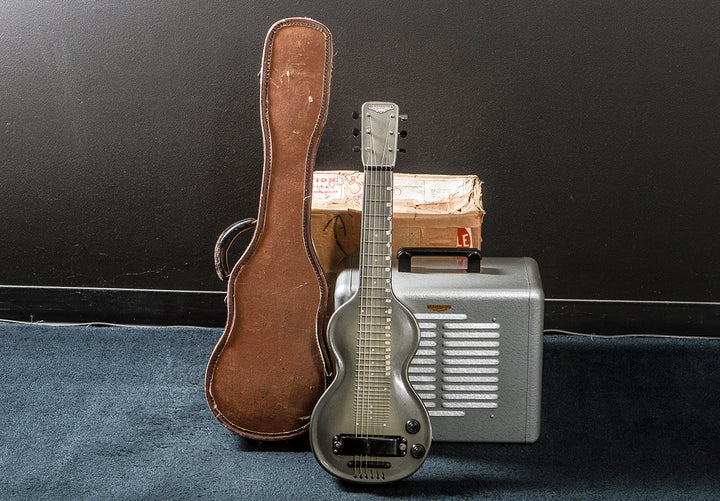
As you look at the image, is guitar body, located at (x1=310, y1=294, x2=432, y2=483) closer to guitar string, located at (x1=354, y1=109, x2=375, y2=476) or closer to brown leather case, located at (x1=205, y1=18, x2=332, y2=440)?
guitar string, located at (x1=354, y1=109, x2=375, y2=476)

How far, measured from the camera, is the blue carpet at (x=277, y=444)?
1.33 m

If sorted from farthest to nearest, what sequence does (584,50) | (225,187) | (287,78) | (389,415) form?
A: (225,187) < (584,50) < (287,78) < (389,415)

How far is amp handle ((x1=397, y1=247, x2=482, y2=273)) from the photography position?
1.51 meters

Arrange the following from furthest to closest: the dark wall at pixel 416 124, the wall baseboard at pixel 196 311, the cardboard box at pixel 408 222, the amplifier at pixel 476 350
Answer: the wall baseboard at pixel 196 311
the dark wall at pixel 416 124
the cardboard box at pixel 408 222
the amplifier at pixel 476 350

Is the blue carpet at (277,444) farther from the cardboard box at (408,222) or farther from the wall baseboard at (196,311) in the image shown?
the cardboard box at (408,222)

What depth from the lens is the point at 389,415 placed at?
4.43 feet

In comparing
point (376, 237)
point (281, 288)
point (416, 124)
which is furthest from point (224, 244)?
point (416, 124)

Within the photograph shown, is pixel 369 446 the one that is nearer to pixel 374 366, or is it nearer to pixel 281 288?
pixel 374 366

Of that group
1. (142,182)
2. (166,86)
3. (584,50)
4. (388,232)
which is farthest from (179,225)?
(584,50)

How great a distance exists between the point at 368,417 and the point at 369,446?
54mm

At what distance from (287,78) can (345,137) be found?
55cm

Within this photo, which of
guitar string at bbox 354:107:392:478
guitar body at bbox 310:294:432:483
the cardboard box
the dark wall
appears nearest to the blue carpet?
guitar body at bbox 310:294:432:483

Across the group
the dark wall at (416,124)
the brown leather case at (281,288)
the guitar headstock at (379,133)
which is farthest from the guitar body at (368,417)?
the dark wall at (416,124)

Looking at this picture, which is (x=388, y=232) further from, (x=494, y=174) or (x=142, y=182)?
(x=142, y=182)
